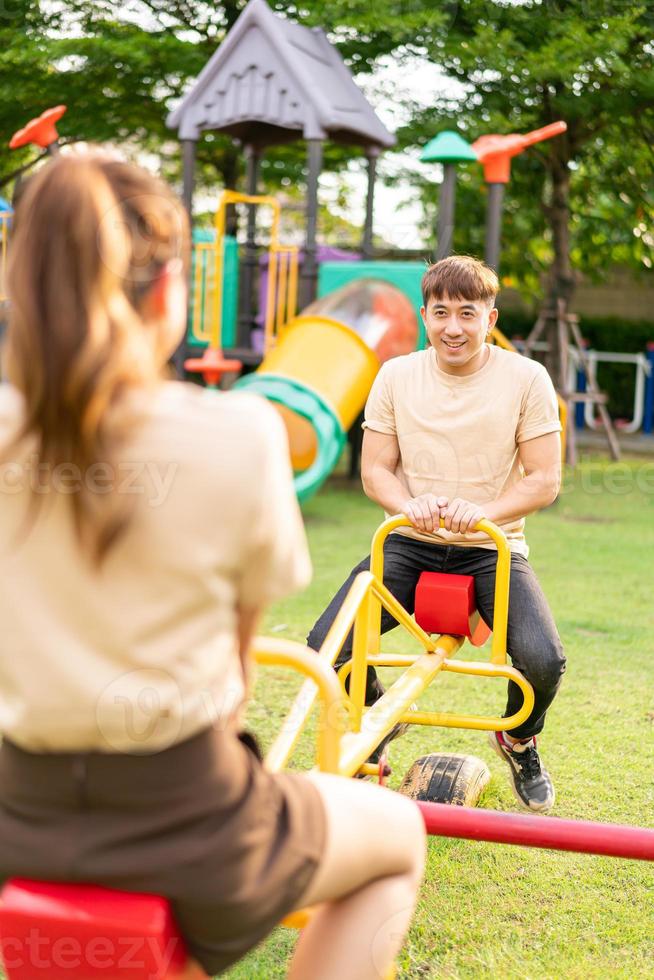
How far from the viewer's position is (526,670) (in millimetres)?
3008

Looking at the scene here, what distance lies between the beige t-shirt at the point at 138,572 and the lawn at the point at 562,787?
1.25 m

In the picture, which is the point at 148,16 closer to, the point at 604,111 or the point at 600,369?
the point at 604,111

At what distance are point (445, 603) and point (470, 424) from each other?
1.64 feet

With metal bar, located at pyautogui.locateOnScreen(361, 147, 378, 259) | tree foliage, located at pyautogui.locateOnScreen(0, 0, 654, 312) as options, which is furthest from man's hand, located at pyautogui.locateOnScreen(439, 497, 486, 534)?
tree foliage, located at pyautogui.locateOnScreen(0, 0, 654, 312)

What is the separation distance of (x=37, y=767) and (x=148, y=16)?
1365 cm

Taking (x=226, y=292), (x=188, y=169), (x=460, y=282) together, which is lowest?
(x=226, y=292)

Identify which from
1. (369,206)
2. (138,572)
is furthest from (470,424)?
(369,206)

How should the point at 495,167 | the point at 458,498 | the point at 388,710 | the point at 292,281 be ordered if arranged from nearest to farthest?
the point at 388,710 < the point at 458,498 < the point at 495,167 < the point at 292,281

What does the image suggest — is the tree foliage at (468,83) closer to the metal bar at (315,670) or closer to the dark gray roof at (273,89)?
the dark gray roof at (273,89)

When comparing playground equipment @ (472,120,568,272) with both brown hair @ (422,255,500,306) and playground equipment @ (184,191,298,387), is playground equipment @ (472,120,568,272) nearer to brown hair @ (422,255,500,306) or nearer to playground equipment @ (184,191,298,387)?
playground equipment @ (184,191,298,387)

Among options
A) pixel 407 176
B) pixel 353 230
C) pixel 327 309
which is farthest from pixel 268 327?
pixel 353 230

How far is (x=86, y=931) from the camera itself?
52.0 inches

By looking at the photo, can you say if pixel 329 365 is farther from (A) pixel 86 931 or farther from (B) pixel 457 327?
(A) pixel 86 931

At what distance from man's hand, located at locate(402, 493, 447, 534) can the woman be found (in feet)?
5.03
